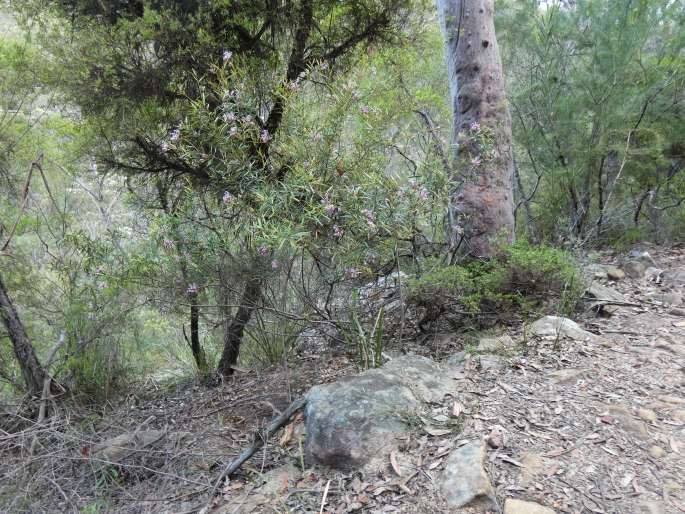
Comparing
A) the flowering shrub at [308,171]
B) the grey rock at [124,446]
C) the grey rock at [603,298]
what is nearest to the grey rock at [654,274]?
the grey rock at [603,298]

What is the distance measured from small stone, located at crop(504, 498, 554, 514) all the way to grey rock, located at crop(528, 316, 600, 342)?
1.40 meters

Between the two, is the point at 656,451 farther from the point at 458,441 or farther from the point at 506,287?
the point at 506,287

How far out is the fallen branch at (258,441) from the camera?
2465mm

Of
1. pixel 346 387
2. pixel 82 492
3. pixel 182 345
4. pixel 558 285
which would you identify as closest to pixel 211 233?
pixel 346 387

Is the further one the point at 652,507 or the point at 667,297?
the point at 667,297

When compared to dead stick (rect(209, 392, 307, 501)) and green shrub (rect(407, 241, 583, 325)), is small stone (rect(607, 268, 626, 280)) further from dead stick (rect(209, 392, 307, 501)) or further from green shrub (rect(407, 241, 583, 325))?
dead stick (rect(209, 392, 307, 501))

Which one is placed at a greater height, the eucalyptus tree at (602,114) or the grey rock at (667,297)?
the eucalyptus tree at (602,114)

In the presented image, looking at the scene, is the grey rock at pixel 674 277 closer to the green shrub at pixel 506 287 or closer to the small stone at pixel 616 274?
the small stone at pixel 616 274

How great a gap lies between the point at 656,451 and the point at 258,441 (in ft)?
6.46

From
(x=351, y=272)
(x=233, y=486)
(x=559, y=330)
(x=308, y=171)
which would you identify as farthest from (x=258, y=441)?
(x=559, y=330)

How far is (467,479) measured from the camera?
193 centimetres

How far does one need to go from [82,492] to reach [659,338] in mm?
3752

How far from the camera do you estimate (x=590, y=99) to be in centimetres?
514

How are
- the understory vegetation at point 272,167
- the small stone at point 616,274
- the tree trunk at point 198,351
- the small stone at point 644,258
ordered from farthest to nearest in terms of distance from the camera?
1. the tree trunk at point 198,351
2. the small stone at point 644,258
3. the small stone at point 616,274
4. the understory vegetation at point 272,167
